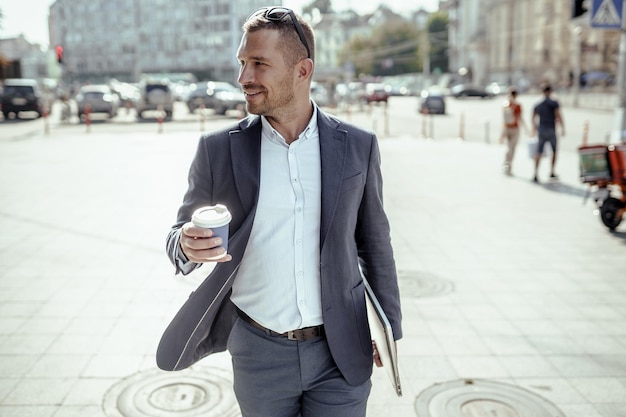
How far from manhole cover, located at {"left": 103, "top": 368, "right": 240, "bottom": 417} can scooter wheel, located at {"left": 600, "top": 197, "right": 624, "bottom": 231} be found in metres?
5.85

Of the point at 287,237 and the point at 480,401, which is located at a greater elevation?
the point at 287,237

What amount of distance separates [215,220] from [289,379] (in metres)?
0.70

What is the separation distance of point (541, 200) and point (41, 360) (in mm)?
8035

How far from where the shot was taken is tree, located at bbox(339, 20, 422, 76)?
340ft

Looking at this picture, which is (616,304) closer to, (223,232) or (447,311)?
(447,311)

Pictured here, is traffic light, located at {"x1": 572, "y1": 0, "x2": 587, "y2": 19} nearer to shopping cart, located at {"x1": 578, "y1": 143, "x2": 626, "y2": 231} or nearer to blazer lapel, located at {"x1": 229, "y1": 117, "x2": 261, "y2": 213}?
shopping cart, located at {"x1": 578, "y1": 143, "x2": 626, "y2": 231}

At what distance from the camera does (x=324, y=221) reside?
7.05ft

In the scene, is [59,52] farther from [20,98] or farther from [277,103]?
[277,103]

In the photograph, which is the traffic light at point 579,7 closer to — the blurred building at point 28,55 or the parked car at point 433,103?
the parked car at point 433,103

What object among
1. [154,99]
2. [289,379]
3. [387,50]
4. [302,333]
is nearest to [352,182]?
[302,333]

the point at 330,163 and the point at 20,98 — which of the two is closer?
the point at 330,163

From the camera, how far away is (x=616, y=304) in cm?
564

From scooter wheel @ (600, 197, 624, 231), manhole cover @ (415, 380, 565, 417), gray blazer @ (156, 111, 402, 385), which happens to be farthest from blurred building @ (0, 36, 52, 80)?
gray blazer @ (156, 111, 402, 385)

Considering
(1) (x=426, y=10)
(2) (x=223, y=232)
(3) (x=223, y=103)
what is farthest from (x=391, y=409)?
(1) (x=426, y=10)
